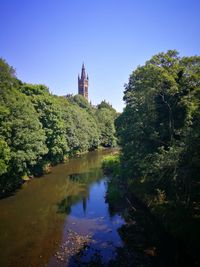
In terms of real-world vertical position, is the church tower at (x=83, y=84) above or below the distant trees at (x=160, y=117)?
above

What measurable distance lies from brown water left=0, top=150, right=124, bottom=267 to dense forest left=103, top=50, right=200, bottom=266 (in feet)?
17.0

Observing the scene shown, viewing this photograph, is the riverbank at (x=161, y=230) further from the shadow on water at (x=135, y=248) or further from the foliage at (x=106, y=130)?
the foliage at (x=106, y=130)

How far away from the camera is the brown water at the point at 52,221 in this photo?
59.0 ft

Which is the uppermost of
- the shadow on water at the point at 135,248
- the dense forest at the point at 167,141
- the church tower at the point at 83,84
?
the church tower at the point at 83,84

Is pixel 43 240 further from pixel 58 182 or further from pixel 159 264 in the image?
pixel 58 182

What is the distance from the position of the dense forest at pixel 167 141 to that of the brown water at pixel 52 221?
5.19 meters

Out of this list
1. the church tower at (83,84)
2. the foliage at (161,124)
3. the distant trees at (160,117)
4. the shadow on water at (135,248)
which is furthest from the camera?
the church tower at (83,84)

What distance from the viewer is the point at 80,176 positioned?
4362cm

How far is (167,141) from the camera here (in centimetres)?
2616

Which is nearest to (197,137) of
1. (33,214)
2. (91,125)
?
(33,214)

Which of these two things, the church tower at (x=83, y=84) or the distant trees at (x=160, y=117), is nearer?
the distant trees at (x=160, y=117)

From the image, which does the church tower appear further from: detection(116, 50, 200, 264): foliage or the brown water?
detection(116, 50, 200, 264): foliage

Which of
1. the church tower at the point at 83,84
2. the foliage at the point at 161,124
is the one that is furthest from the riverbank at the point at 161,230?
the church tower at the point at 83,84

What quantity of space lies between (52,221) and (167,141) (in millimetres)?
14856
